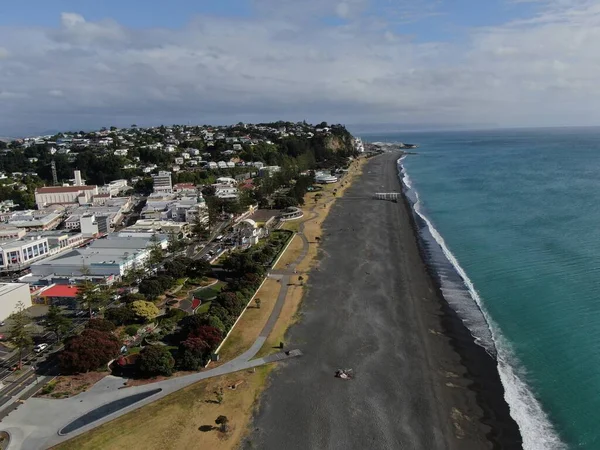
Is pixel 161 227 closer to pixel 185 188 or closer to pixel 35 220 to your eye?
pixel 35 220

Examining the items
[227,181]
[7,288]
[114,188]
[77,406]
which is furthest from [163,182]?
[77,406]

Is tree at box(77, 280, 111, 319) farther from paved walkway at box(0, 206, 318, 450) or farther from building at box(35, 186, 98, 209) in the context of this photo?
building at box(35, 186, 98, 209)

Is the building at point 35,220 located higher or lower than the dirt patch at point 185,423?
higher

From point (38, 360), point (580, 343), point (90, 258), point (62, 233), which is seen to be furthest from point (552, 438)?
point (62, 233)

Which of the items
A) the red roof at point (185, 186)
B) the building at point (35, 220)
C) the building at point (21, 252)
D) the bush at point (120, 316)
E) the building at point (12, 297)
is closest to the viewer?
the bush at point (120, 316)

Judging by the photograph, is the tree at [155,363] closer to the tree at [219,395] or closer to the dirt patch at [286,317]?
the tree at [219,395]

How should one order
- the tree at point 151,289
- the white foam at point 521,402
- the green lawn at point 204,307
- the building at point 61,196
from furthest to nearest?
the building at point 61,196 < the tree at point 151,289 < the green lawn at point 204,307 < the white foam at point 521,402

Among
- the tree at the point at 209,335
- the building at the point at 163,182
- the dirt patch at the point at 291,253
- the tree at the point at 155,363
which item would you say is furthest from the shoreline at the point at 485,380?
the building at the point at 163,182

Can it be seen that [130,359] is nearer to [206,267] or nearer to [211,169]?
[206,267]
